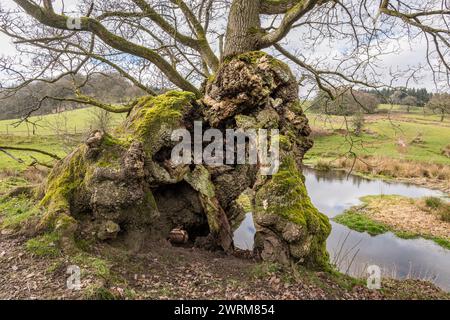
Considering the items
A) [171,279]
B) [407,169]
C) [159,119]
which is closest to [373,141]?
[407,169]

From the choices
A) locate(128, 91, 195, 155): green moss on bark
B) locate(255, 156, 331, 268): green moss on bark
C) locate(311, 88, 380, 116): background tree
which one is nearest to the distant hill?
locate(128, 91, 195, 155): green moss on bark

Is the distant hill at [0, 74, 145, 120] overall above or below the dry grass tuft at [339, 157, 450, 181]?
above

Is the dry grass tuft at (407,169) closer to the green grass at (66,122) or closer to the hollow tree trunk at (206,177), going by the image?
the green grass at (66,122)

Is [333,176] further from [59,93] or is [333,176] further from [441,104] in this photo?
[59,93]

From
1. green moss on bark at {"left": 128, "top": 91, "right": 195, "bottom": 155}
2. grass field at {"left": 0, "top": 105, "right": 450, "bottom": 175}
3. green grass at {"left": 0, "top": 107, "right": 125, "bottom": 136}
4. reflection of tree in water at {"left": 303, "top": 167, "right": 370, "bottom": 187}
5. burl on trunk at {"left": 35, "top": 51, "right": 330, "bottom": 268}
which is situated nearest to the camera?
burl on trunk at {"left": 35, "top": 51, "right": 330, "bottom": 268}

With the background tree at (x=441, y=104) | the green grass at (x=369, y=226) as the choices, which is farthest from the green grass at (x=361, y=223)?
the background tree at (x=441, y=104)

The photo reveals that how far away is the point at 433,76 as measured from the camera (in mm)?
7750

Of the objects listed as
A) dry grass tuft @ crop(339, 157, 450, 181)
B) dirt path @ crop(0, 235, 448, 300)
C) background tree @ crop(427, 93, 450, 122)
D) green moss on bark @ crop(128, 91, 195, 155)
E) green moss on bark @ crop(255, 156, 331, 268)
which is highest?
background tree @ crop(427, 93, 450, 122)

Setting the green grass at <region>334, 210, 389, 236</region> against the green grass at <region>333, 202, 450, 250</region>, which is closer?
the green grass at <region>333, 202, 450, 250</region>

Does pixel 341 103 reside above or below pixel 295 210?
above

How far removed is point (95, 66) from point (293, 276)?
25.0ft

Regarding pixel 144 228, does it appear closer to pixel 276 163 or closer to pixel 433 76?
pixel 276 163

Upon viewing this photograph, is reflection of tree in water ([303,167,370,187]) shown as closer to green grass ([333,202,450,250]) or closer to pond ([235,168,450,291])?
pond ([235,168,450,291])
